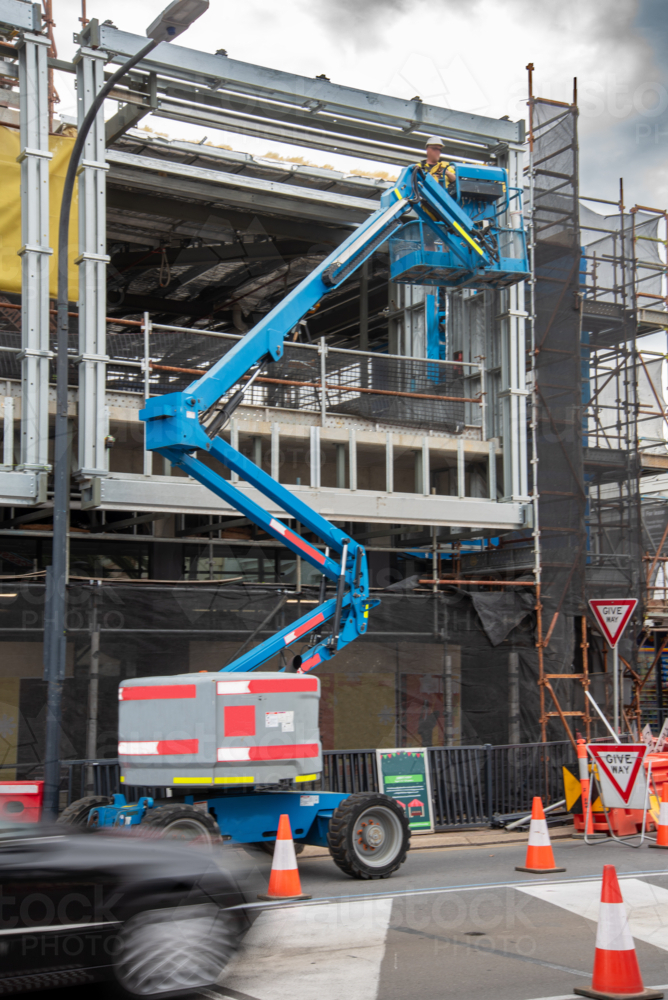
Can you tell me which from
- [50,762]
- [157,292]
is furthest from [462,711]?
[157,292]

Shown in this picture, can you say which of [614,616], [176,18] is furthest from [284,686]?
[614,616]

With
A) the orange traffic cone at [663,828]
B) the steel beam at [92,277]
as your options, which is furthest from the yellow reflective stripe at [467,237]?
the orange traffic cone at [663,828]

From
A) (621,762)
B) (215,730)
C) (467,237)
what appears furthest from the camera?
(467,237)

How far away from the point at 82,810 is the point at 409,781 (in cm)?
478

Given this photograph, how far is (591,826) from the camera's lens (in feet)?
45.4

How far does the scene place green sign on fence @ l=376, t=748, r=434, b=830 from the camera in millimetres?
13734

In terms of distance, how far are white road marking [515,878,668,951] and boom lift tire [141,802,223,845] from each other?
9.95 ft

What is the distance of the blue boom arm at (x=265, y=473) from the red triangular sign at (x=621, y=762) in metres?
3.62

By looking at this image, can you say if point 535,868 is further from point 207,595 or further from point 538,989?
point 207,595

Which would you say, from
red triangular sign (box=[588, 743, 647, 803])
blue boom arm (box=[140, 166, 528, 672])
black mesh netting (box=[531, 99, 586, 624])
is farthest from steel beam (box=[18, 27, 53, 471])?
black mesh netting (box=[531, 99, 586, 624])

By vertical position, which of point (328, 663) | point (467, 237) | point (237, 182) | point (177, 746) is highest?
point (237, 182)

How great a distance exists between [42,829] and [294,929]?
3152 millimetres

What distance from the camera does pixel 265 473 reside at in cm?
1310

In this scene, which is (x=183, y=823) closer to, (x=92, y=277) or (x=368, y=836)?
(x=368, y=836)
